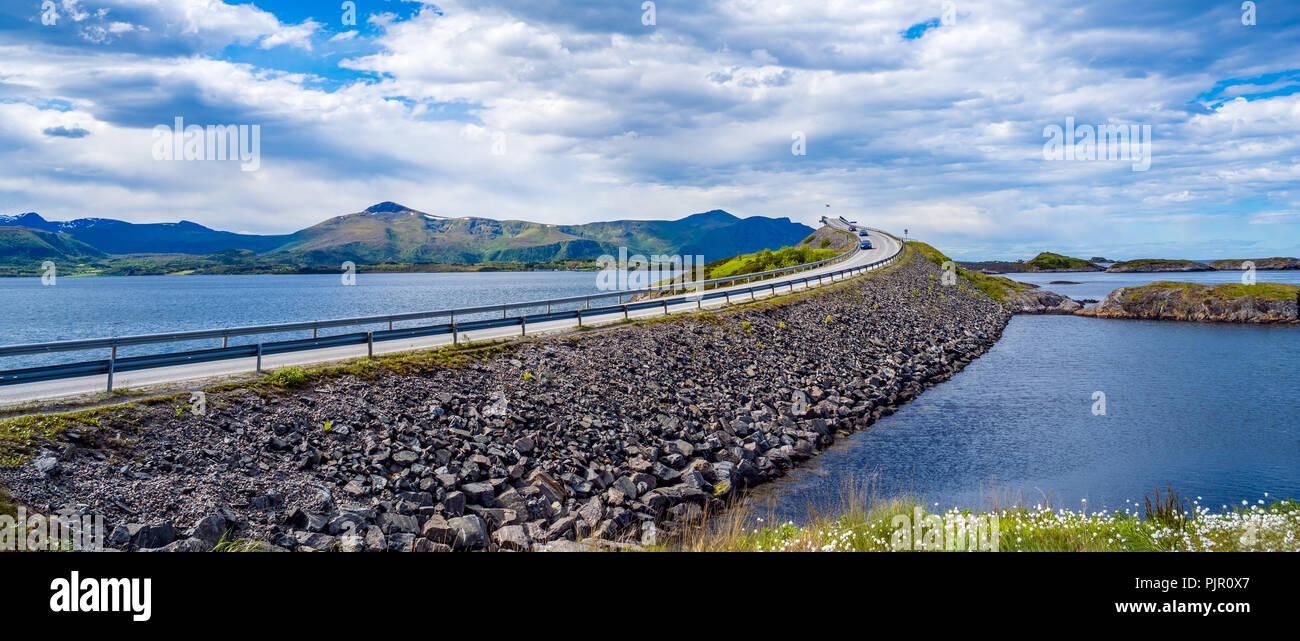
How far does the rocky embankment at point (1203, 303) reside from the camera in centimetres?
6444

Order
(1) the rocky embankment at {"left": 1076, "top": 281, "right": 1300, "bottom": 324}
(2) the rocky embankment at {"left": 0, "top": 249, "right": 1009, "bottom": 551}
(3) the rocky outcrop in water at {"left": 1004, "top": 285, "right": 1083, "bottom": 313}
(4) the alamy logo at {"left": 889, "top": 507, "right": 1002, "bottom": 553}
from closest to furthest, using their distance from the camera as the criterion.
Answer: (4) the alamy logo at {"left": 889, "top": 507, "right": 1002, "bottom": 553} < (2) the rocky embankment at {"left": 0, "top": 249, "right": 1009, "bottom": 551} < (1) the rocky embankment at {"left": 1076, "top": 281, "right": 1300, "bottom": 324} < (3) the rocky outcrop in water at {"left": 1004, "top": 285, "right": 1083, "bottom": 313}

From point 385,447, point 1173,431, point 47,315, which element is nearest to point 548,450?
point 385,447

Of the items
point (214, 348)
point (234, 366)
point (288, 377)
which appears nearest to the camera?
point (288, 377)

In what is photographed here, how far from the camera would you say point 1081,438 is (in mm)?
25609

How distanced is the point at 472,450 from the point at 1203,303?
76384 mm

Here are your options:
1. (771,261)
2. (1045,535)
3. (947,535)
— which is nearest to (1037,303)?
(771,261)

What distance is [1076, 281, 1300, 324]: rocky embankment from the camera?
64.4 metres

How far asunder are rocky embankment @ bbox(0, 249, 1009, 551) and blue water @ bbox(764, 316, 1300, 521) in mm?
2057

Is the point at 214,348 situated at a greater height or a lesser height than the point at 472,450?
greater

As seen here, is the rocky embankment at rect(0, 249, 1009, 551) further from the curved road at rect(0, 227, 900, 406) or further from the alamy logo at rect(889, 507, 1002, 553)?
the alamy logo at rect(889, 507, 1002, 553)

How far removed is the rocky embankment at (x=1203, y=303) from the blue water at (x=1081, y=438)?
23.8 metres
